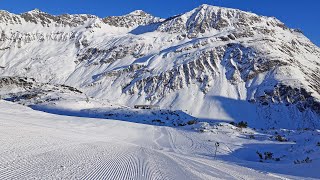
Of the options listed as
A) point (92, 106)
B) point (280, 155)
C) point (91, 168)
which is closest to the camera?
point (91, 168)

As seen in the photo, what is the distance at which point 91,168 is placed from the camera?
18969 mm

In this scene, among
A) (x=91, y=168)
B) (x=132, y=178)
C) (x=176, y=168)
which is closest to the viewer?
(x=132, y=178)

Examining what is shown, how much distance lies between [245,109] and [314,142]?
13690 centimetres

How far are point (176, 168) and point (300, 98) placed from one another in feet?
547

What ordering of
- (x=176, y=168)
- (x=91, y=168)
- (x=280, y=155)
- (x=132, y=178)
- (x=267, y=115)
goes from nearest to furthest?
1. (x=132, y=178)
2. (x=91, y=168)
3. (x=176, y=168)
4. (x=280, y=155)
5. (x=267, y=115)

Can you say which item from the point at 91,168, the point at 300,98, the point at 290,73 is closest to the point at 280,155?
the point at 91,168

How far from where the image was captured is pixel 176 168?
23.0m

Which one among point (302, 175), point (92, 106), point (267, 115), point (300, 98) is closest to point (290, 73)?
point (300, 98)

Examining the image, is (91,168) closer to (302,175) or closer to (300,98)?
(302,175)

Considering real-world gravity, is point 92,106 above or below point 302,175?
above

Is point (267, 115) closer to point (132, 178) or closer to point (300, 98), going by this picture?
point (300, 98)

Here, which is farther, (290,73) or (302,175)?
(290,73)

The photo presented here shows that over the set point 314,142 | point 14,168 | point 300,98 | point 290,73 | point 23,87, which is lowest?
point 14,168

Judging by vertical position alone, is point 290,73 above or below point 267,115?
above
